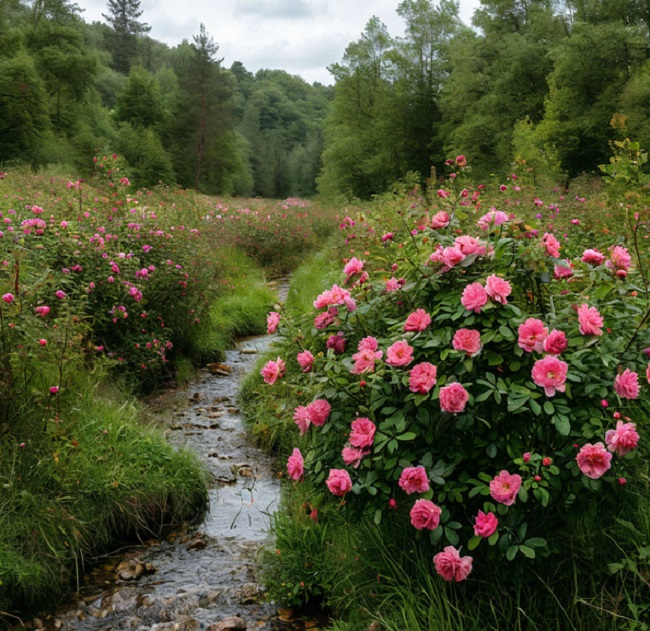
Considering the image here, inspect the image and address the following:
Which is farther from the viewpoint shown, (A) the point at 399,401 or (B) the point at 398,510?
(B) the point at 398,510

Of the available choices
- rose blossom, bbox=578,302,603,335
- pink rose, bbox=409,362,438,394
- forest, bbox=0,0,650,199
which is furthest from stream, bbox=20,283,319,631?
forest, bbox=0,0,650,199

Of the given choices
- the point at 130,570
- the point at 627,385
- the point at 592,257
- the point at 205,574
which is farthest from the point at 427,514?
the point at 130,570

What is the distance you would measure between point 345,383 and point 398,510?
0.57m

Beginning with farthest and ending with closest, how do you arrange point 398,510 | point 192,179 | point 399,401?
1. point 192,179
2. point 398,510
3. point 399,401

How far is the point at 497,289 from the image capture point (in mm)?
2113

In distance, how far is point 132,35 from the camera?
64.5m

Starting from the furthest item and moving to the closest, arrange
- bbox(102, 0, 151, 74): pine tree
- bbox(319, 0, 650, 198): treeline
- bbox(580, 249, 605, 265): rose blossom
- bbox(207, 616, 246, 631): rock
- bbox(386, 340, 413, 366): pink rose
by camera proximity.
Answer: bbox(102, 0, 151, 74): pine tree, bbox(319, 0, 650, 198): treeline, bbox(207, 616, 246, 631): rock, bbox(580, 249, 605, 265): rose blossom, bbox(386, 340, 413, 366): pink rose

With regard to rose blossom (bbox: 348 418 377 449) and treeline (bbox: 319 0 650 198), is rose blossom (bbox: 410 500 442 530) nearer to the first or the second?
rose blossom (bbox: 348 418 377 449)

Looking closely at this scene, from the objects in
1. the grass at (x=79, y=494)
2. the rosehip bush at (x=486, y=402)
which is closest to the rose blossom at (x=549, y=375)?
the rosehip bush at (x=486, y=402)

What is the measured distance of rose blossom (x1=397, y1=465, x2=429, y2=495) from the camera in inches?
81.3

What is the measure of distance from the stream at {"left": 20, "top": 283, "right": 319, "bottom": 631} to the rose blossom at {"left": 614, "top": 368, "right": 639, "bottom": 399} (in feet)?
6.13

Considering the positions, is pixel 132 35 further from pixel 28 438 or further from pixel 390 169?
pixel 28 438

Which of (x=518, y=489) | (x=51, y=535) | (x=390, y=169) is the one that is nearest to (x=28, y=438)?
(x=51, y=535)

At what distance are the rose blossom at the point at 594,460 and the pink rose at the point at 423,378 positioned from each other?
0.53 metres
